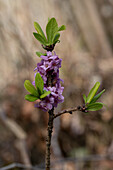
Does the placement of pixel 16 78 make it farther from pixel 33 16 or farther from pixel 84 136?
pixel 84 136

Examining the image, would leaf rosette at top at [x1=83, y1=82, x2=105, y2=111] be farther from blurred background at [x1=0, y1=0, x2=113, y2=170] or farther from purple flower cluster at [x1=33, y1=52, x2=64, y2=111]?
blurred background at [x1=0, y1=0, x2=113, y2=170]

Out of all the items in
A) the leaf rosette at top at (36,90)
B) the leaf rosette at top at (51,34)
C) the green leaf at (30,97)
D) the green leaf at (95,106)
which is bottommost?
the green leaf at (95,106)

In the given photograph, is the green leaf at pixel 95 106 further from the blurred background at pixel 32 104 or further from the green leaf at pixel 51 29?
the blurred background at pixel 32 104

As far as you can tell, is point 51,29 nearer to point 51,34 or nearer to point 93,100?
point 51,34

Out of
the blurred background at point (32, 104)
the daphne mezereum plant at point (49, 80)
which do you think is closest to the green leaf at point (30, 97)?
the daphne mezereum plant at point (49, 80)

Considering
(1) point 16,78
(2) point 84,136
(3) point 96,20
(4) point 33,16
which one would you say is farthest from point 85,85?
(3) point 96,20

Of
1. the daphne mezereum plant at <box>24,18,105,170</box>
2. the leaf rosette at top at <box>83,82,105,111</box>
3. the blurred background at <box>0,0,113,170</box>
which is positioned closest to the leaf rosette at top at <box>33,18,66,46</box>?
the daphne mezereum plant at <box>24,18,105,170</box>
